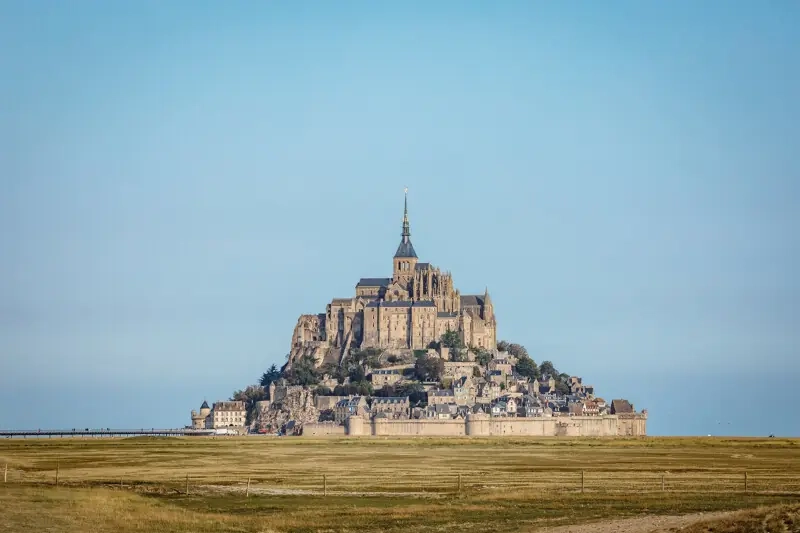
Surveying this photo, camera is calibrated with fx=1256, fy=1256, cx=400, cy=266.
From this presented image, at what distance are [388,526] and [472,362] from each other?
143 meters

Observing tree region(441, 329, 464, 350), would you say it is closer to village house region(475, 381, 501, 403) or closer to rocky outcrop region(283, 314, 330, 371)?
village house region(475, 381, 501, 403)

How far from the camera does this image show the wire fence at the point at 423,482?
171 ft

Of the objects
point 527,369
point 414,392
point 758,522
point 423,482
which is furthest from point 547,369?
point 758,522

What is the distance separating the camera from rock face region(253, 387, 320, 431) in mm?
169000

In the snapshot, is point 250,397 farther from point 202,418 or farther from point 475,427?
point 475,427

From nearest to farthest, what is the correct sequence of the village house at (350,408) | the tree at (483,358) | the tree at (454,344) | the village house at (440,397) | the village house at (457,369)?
the village house at (350,408) → the village house at (440,397) → the village house at (457,369) → the tree at (454,344) → the tree at (483,358)

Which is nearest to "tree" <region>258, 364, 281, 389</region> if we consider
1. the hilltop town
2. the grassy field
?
the hilltop town

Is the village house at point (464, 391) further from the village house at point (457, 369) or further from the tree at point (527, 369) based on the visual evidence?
the tree at point (527, 369)

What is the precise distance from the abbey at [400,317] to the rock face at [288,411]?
12.3 m

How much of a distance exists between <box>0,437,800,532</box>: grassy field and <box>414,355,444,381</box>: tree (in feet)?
306

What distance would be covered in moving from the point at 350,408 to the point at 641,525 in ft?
424

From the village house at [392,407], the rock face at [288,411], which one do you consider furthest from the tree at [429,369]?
the rock face at [288,411]

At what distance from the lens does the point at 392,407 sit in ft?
542

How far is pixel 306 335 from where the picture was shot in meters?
192
